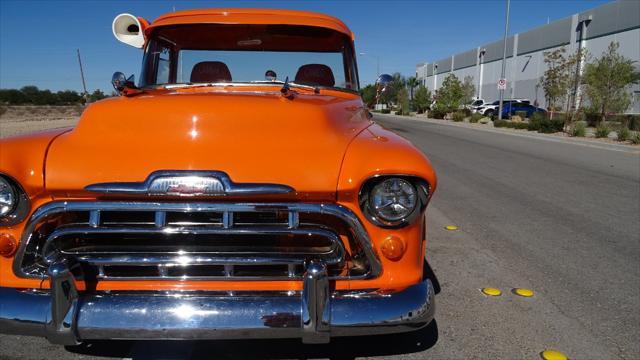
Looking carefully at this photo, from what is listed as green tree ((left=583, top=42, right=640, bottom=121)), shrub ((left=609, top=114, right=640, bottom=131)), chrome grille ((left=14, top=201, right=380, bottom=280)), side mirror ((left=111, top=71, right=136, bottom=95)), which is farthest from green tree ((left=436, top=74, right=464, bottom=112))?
chrome grille ((left=14, top=201, right=380, bottom=280))

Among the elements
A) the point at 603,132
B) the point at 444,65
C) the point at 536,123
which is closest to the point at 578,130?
the point at 603,132

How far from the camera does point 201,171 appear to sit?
1.95m

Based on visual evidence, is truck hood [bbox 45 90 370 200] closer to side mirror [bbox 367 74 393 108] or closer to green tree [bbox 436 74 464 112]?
side mirror [bbox 367 74 393 108]

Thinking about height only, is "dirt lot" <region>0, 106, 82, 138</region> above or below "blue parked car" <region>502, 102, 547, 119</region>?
below

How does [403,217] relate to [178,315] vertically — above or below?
above

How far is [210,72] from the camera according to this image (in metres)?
3.65

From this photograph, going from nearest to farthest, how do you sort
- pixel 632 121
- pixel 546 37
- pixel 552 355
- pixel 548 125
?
pixel 552 355, pixel 548 125, pixel 632 121, pixel 546 37

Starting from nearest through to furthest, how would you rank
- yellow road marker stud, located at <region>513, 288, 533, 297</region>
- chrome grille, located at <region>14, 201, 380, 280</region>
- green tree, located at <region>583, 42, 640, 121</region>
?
chrome grille, located at <region>14, 201, 380, 280</region> → yellow road marker stud, located at <region>513, 288, 533, 297</region> → green tree, located at <region>583, 42, 640, 121</region>

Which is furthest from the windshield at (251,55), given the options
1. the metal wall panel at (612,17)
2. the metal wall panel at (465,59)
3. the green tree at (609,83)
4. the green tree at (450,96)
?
the metal wall panel at (465,59)

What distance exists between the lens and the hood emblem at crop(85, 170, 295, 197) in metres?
1.92

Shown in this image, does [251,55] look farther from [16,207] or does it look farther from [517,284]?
[517,284]

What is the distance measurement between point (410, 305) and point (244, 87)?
1.81 meters

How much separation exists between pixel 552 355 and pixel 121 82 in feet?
9.88

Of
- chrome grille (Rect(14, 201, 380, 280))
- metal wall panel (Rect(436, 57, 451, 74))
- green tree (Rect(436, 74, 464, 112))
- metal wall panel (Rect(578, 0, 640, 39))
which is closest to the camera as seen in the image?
chrome grille (Rect(14, 201, 380, 280))
